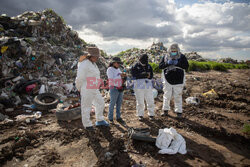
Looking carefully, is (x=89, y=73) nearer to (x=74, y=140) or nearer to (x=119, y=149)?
(x=74, y=140)

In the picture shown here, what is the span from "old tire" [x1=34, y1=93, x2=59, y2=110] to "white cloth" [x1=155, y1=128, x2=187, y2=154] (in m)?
4.10

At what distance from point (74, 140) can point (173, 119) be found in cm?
282

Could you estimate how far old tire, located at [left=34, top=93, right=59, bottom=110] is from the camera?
5094mm

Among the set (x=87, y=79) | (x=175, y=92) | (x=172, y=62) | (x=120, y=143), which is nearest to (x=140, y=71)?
(x=172, y=62)

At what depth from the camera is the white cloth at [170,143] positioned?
2.62 m

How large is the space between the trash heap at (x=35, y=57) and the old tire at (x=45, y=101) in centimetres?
62

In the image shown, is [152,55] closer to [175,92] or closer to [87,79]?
[175,92]

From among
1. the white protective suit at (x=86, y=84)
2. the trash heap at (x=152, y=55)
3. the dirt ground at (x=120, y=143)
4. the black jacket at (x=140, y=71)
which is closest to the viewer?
the dirt ground at (x=120, y=143)

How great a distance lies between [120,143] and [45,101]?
159 inches

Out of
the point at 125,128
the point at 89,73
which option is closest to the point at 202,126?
the point at 125,128

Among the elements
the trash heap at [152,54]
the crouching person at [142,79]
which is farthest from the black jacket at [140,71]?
the trash heap at [152,54]

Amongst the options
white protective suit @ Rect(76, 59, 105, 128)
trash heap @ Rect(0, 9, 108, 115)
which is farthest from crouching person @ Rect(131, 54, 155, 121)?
trash heap @ Rect(0, 9, 108, 115)

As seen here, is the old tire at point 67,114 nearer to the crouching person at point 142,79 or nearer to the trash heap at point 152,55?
the crouching person at point 142,79

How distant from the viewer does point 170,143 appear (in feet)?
9.13
